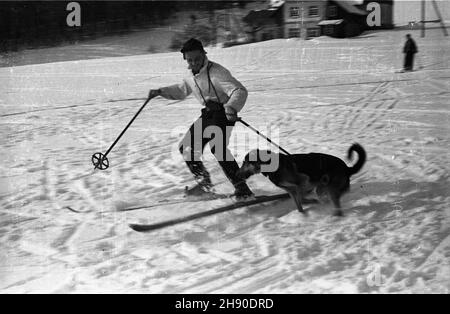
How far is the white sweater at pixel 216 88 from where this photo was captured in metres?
2.82

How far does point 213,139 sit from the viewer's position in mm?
3002

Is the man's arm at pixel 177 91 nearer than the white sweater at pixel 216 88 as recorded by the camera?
No

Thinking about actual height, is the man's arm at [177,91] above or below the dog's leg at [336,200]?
above

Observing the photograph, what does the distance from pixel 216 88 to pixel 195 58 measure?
0.21 m

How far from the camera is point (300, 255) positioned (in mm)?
2518

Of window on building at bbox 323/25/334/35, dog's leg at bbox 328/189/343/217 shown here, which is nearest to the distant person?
window on building at bbox 323/25/334/35

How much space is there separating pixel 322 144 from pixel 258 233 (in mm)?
1586

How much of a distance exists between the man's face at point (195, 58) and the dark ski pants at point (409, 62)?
1800 millimetres

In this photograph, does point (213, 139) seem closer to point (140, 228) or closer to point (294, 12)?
point (140, 228)

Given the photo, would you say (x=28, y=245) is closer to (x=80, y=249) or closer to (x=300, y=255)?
(x=80, y=249)

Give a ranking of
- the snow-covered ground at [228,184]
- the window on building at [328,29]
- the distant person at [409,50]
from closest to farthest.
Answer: the snow-covered ground at [228,184] < the window on building at [328,29] < the distant person at [409,50]

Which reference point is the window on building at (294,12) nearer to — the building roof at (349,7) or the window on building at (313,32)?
the window on building at (313,32)

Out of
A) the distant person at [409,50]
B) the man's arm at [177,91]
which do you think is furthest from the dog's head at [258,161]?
the distant person at [409,50]
